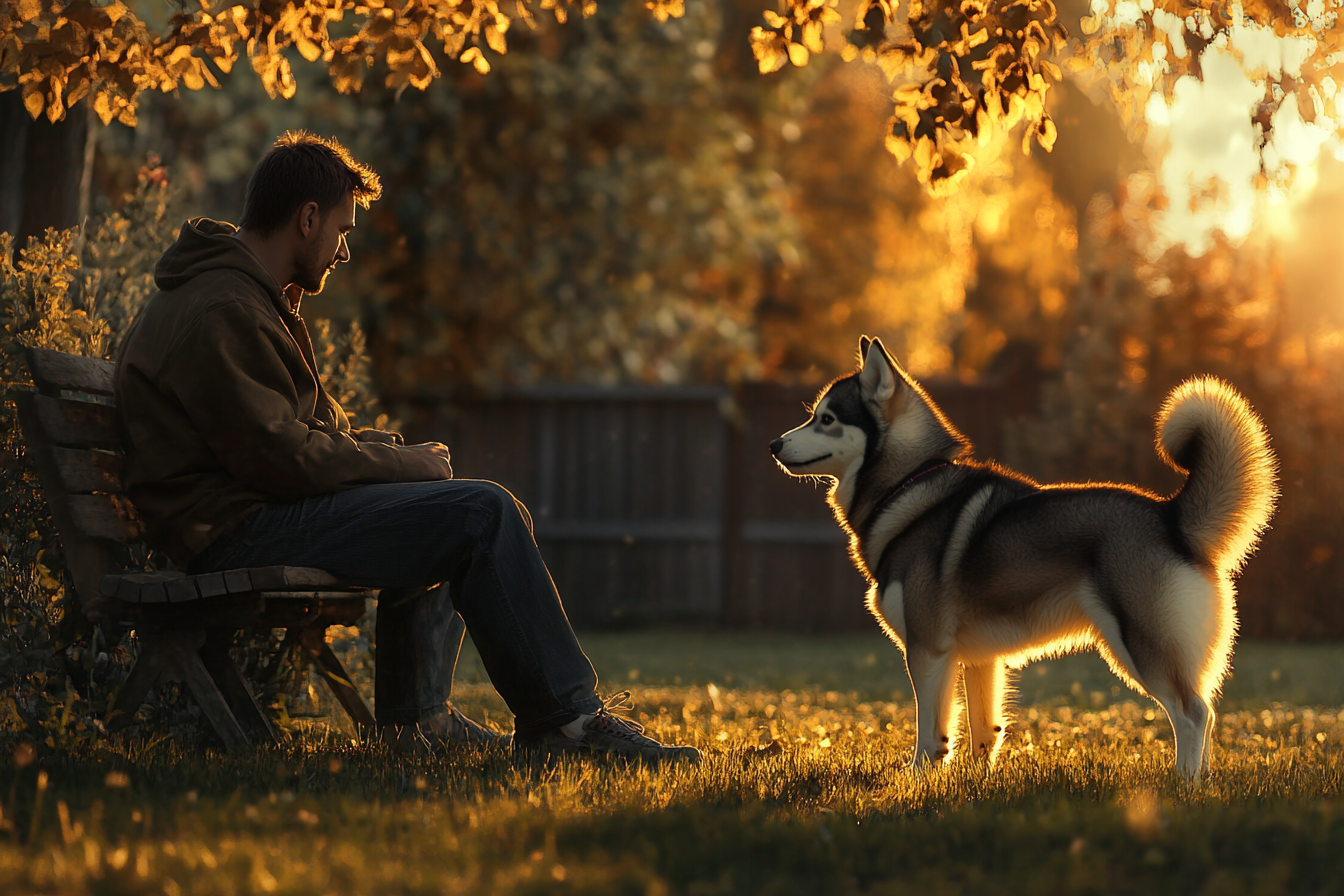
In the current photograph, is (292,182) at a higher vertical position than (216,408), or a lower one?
higher

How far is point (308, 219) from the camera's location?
4.27 m

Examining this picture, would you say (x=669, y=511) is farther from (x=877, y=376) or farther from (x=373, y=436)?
(x=373, y=436)

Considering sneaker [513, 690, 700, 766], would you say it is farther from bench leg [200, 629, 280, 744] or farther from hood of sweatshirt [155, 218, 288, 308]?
hood of sweatshirt [155, 218, 288, 308]

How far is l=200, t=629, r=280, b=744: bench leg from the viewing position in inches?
171

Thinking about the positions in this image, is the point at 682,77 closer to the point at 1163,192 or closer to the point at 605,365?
the point at 605,365

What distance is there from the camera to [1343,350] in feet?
36.9

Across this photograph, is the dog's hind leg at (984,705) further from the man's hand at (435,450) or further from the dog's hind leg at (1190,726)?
the man's hand at (435,450)

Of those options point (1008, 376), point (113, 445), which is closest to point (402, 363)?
point (1008, 376)

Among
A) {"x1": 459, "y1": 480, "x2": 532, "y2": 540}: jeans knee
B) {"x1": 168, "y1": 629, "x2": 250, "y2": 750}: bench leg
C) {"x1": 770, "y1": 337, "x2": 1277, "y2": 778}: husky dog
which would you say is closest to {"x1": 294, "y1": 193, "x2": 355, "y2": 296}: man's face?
{"x1": 459, "y1": 480, "x2": 532, "y2": 540}: jeans knee

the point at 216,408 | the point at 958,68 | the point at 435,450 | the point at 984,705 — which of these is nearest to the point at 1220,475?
the point at 984,705

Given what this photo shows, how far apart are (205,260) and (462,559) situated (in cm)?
126

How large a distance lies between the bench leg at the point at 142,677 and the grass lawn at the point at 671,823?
0.31 feet

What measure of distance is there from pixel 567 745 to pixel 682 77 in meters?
11.3

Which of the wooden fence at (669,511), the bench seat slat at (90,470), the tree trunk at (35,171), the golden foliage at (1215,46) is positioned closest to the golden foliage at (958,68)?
the golden foliage at (1215,46)
